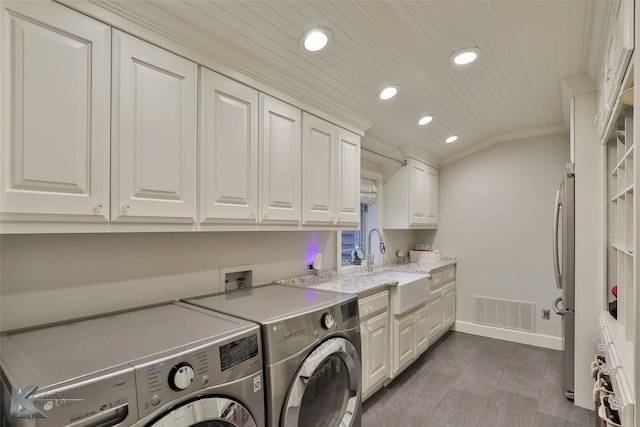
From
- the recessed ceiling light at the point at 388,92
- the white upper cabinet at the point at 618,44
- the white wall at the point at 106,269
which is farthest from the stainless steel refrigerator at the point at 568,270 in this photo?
the white wall at the point at 106,269

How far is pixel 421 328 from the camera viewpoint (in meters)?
3.25

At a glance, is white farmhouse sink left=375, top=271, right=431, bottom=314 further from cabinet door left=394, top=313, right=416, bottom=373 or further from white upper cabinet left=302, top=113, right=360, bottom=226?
white upper cabinet left=302, top=113, right=360, bottom=226

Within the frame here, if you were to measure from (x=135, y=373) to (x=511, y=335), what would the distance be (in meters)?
4.36

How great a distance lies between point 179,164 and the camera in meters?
1.49

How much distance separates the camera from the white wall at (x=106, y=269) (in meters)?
1.28

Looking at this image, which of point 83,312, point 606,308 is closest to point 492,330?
point 606,308

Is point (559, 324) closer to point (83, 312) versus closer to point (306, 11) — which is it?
point (306, 11)

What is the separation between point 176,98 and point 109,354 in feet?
3.56

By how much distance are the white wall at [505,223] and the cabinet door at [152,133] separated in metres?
3.85

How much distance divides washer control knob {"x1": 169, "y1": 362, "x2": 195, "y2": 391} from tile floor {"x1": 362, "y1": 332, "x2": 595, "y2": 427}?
1.82 metres

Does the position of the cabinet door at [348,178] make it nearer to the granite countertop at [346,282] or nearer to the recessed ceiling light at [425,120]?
the granite countertop at [346,282]

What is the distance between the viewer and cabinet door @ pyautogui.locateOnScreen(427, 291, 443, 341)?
3514 millimetres

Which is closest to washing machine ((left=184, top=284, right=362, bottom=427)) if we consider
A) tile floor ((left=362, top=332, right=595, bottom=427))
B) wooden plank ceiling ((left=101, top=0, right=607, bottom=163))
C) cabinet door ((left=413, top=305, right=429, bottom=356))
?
tile floor ((left=362, top=332, right=595, bottom=427))

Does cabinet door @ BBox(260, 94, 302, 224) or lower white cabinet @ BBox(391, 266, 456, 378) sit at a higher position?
cabinet door @ BBox(260, 94, 302, 224)
